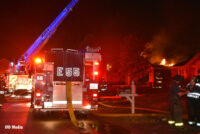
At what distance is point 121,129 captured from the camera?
1014 cm

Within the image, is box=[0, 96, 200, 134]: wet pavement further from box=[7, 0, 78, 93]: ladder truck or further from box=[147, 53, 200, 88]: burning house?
box=[147, 53, 200, 88]: burning house

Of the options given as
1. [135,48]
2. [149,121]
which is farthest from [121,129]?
[135,48]

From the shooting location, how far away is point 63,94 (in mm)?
12266

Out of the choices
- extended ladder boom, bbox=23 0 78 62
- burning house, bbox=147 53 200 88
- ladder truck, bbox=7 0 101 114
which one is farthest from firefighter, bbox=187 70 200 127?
burning house, bbox=147 53 200 88

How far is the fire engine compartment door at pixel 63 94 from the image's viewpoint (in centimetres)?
1222

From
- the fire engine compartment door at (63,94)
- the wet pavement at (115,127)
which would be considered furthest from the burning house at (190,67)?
the fire engine compartment door at (63,94)

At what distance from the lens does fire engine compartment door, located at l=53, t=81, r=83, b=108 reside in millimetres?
12223

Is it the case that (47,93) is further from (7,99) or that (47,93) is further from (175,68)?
(175,68)

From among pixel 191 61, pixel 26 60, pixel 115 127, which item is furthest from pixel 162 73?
pixel 115 127

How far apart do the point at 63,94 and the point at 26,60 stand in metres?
12.0

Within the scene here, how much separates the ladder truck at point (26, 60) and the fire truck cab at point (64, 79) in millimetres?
9447

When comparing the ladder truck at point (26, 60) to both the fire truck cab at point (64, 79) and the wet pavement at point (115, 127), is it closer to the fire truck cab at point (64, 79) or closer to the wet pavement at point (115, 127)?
the fire truck cab at point (64, 79)

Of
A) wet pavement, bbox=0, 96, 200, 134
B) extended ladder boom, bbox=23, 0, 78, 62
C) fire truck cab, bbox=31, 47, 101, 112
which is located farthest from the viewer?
extended ladder boom, bbox=23, 0, 78, 62

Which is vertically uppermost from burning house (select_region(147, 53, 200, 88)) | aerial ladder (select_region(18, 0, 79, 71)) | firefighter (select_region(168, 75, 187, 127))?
aerial ladder (select_region(18, 0, 79, 71))
